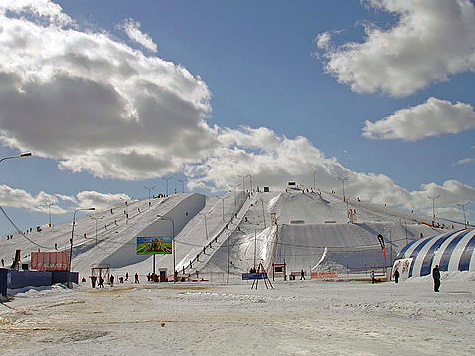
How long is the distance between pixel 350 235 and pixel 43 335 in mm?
77611

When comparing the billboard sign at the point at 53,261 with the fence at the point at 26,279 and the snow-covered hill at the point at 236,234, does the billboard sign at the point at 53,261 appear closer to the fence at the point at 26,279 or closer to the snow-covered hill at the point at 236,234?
the fence at the point at 26,279

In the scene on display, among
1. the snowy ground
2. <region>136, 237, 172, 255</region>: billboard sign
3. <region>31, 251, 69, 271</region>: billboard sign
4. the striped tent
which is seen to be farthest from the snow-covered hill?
the snowy ground

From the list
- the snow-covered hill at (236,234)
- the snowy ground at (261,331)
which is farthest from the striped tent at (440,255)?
the snow-covered hill at (236,234)

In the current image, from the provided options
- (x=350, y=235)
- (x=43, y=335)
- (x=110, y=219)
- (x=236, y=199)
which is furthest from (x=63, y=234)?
(x=43, y=335)

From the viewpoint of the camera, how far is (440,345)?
35.9 ft

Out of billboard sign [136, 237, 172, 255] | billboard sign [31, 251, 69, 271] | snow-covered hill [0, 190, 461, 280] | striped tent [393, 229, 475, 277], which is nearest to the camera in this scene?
striped tent [393, 229, 475, 277]

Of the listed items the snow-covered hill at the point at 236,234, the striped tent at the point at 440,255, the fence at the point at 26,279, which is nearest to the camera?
the fence at the point at 26,279

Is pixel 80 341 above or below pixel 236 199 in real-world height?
below

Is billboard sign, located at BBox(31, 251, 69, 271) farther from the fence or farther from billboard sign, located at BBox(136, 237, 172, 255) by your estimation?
billboard sign, located at BBox(136, 237, 172, 255)

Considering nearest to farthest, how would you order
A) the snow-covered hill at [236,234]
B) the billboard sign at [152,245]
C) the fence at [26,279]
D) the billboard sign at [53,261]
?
the fence at [26,279] → the billboard sign at [53,261] → the snow-covered hill at [236,234] → the billboard sign at [152,245]

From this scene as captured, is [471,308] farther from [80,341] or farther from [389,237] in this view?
[389,237]

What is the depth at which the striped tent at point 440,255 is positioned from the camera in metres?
38.3

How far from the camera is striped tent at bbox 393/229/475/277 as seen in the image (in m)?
38.3

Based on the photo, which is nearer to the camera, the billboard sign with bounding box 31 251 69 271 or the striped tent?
the striped tent
